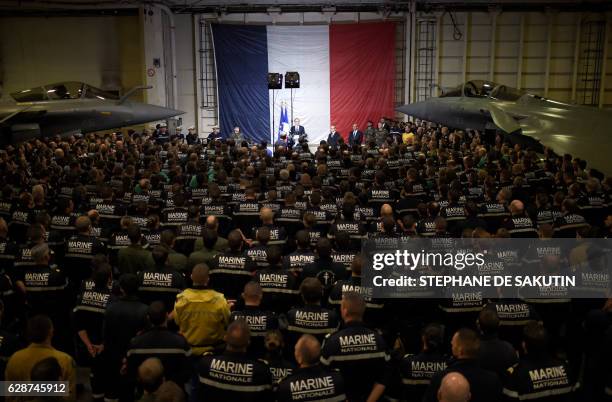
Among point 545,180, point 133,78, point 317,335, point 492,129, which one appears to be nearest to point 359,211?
point 317,335

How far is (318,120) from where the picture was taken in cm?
2581

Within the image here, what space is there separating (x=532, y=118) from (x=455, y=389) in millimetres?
12179

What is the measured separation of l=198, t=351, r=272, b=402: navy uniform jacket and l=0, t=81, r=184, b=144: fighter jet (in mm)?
11285

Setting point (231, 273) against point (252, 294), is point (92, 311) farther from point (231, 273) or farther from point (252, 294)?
point (252, 294)

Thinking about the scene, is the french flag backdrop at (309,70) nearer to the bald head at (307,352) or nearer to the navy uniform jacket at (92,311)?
the navy uniform jacket at (92,311)

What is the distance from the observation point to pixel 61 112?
14.6m

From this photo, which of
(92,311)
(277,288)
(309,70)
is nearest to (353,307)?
(277,288)

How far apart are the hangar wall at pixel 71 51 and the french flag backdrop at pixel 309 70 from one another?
3.89 metres

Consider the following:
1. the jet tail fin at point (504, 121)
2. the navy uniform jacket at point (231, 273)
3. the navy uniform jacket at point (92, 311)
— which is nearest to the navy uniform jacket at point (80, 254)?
the navy uniform jacket at point (92, 311)

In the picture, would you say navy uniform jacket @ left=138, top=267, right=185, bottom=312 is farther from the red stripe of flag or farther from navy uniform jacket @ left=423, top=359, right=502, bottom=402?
the red stripe of flag

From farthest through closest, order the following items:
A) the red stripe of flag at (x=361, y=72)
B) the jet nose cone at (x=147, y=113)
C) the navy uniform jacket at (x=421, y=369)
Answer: the red stripe of flag at (x=361, y=72)
the jet nose cone at (x=147, y=113)
the navy uniform jacket at (x=421, y=369)

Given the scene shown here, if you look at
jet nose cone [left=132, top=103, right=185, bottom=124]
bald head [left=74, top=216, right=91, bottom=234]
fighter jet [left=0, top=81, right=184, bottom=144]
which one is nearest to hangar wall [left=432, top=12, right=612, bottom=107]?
jet nose cone [left=132, top=103, right=185, bottom=124]

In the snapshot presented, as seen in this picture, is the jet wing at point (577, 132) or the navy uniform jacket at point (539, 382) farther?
the jet wing at point (577, 132)

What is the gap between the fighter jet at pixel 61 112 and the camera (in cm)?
1380
